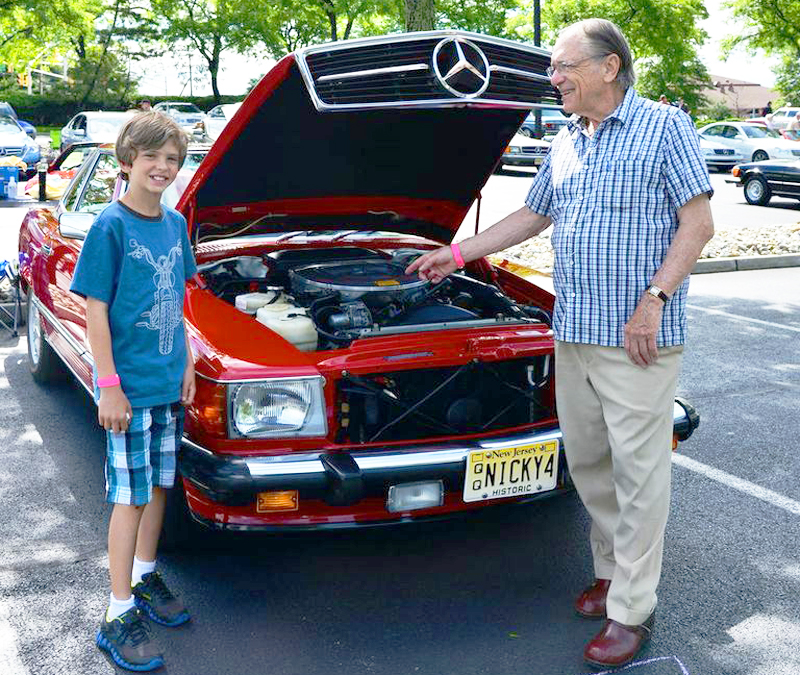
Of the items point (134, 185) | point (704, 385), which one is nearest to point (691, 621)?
point (134, 185)

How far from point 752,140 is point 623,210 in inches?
959

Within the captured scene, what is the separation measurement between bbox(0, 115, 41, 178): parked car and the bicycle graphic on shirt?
1677 cm

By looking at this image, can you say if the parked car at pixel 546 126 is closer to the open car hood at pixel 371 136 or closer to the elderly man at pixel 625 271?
the open car hood at pixel 371 136

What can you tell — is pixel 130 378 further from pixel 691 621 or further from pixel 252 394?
pixel 691 621

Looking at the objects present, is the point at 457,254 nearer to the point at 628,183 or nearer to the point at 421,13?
the point at 628,183

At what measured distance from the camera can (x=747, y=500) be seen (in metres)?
4.17

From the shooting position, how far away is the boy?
2.74m

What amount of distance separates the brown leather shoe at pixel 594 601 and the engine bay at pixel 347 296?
1.03m

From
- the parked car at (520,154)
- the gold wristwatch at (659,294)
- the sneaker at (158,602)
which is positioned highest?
the parked car at (520,154)

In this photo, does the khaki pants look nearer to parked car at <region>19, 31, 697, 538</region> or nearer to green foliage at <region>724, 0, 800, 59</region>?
parked car at <region>19, 31, 697, 538</region>

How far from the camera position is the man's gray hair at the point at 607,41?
2760mm

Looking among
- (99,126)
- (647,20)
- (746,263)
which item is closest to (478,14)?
(647,20)

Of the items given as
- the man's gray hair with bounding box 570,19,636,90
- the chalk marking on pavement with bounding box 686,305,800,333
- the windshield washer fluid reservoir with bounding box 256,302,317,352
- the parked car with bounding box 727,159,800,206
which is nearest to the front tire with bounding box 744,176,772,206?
the parked car with bounding box 727,159,800,206

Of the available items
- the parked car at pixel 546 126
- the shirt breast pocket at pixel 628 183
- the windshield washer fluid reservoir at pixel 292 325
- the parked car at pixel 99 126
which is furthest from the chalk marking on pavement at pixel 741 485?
the parked car at pixel 546 126
